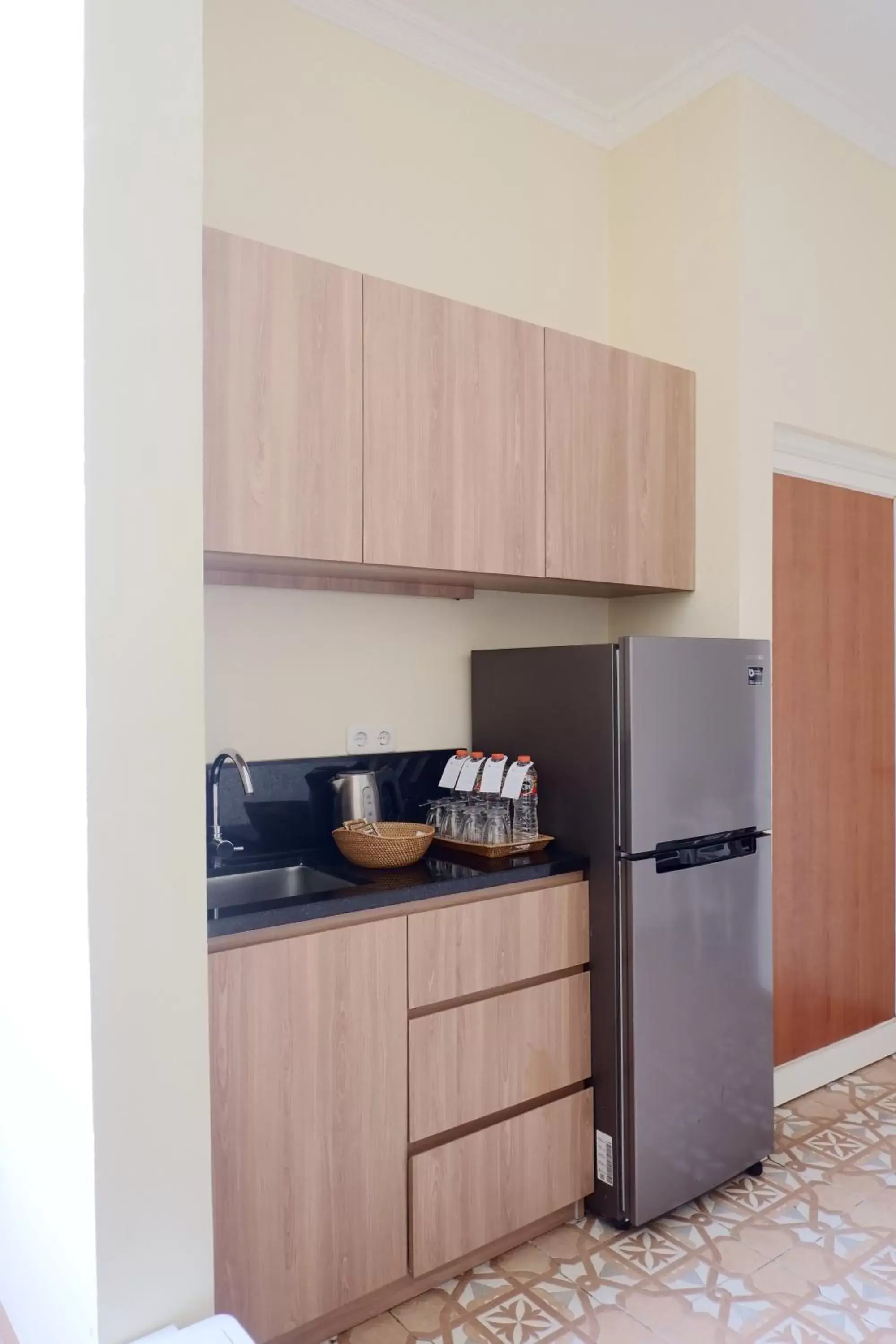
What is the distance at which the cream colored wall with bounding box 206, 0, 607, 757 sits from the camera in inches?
92.7

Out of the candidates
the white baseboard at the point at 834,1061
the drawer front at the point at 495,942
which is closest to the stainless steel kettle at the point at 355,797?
the drawer front at the point at 495,942

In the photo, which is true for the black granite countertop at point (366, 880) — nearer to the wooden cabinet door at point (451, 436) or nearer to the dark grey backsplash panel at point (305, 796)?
the dark grey backsplash panel at point (305, 796)

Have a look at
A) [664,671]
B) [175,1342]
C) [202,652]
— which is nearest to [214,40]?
[202,652]

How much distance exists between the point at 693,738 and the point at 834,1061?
1487 mm

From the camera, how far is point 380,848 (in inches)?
87.4

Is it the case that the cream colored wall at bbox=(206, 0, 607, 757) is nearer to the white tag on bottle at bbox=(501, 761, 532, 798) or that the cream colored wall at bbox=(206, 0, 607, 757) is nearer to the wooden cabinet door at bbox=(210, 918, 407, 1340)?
the white tag on bottle at bbox=(501, 761, 532, 798)

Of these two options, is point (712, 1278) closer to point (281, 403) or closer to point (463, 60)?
point (281, 403)

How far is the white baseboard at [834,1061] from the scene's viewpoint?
9.72 feet

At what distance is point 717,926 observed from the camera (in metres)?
2.45

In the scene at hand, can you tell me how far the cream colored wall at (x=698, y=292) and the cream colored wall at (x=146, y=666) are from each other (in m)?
1.72

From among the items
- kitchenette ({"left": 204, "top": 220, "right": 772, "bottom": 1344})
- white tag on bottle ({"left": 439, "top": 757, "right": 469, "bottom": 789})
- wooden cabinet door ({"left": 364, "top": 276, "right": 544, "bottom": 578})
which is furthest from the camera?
white tag on bottle ({"left": 439, "top": 757, "right": 469, "bottom": 789})

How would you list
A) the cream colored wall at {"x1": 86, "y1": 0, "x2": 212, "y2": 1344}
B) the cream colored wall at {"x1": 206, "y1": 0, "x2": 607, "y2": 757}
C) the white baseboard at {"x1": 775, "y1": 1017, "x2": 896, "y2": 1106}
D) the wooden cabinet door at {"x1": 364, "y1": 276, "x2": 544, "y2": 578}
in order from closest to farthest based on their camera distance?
the cream colored wall at {"x1": 86, "y1": 0, "x2": 212, "y2": 1344}
the wooden cabinet door at {"x1": 364, "y1": 276, "x2": 544, "y2": 578}
the cream colored wall at {"x1": 206, "y1": 0, "x2": 607, "y2": 757}
the white baseboard at {"x1": 775, "y1": 1017, "x2": 896, "y2": 1106}

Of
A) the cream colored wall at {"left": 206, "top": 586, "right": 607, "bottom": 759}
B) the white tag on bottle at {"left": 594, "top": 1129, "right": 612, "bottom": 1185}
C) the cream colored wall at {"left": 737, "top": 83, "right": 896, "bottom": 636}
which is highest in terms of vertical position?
the cream colored wall at {"left": 737, "top": 83, "right": 896, "bottom": 636}

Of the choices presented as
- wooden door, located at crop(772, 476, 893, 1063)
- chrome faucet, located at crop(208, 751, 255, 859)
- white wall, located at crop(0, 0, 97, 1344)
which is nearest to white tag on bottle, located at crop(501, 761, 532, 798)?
chrome faucet, located at crop(208, 751, 255, 859)
